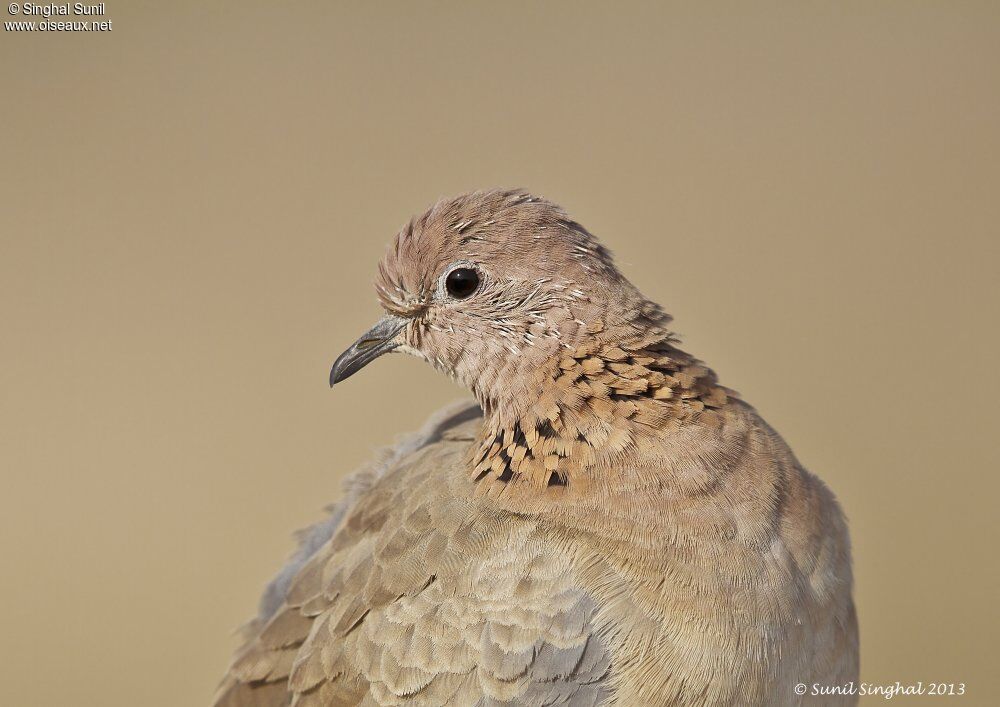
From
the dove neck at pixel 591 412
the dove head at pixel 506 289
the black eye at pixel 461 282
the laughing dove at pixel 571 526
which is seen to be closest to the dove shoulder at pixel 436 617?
the laughing dove at pixel 571 526

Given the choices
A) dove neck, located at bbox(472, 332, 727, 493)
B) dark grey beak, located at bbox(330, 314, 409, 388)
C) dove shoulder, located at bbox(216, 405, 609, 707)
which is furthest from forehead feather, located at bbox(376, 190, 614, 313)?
dove shoulder, located at bbox(216, 405, 609, 707)

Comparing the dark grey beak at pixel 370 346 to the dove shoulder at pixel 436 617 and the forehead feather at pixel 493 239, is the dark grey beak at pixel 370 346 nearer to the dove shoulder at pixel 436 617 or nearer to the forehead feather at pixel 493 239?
the forehead feather at pixel 493 239

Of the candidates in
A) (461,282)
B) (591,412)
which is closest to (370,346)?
(461,282)

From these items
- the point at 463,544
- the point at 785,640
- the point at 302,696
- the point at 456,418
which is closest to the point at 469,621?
the point at 463,544

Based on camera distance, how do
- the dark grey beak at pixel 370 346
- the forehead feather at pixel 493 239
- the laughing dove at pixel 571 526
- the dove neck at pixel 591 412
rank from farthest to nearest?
the dark grey beak at pixel 370 346, the forehead feather at pixel 493 239, the dove neck at pixel 591 412, the laughing dove at pixel 571 526

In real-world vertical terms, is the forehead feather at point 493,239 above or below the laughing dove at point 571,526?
above

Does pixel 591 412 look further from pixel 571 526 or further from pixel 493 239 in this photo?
pixel 493 239
